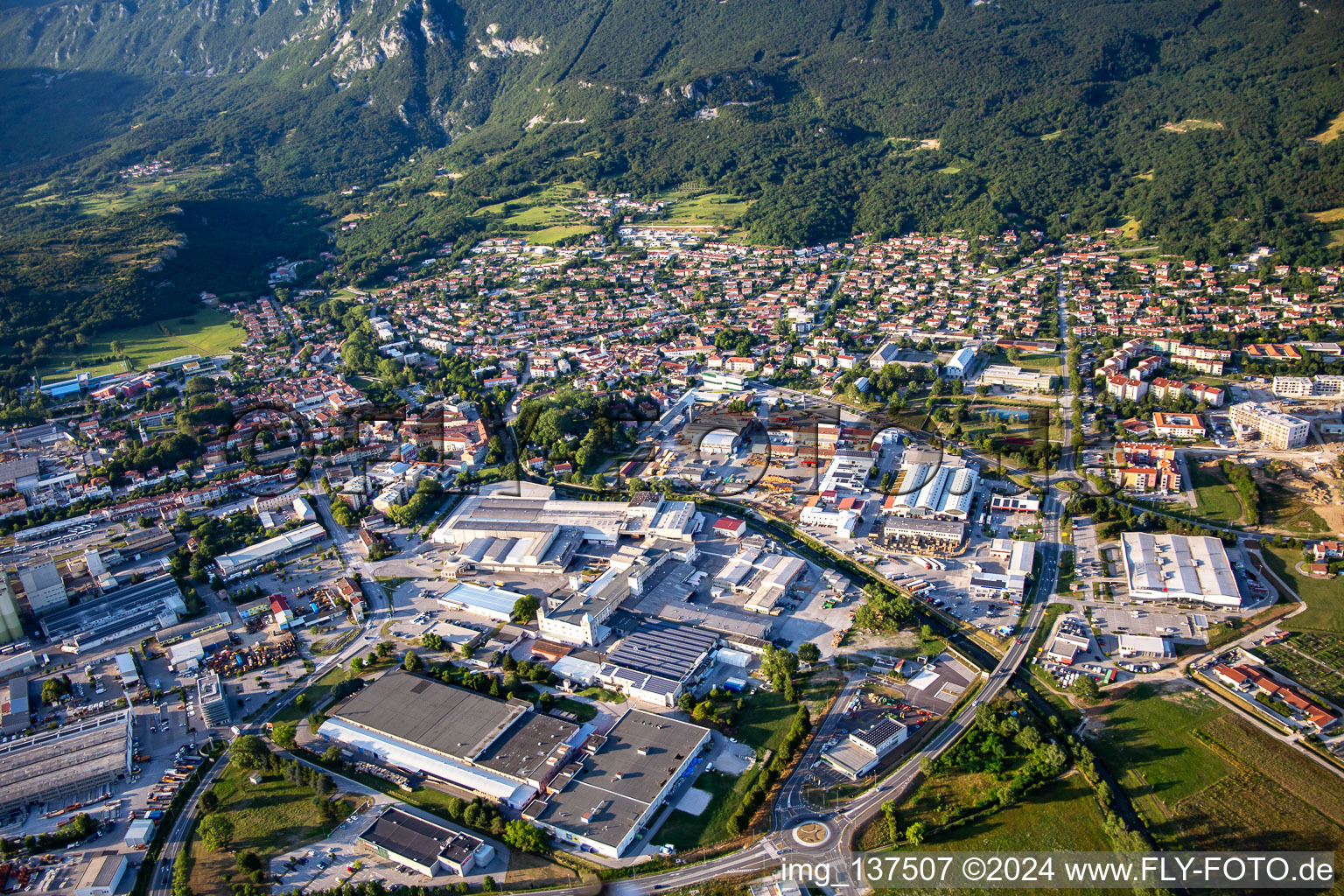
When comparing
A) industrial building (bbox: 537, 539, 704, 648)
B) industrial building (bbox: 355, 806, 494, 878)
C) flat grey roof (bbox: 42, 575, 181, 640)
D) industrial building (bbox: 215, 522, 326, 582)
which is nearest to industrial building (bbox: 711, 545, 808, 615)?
industrial building (bbox: 537, 539, 704, 648)

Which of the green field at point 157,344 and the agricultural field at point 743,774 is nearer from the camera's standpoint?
the agricultural field at point 743,774

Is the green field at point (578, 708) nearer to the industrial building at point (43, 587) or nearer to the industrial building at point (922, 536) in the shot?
the industrial building at point (922, 536)

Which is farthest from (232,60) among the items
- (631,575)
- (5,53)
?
(631,575)

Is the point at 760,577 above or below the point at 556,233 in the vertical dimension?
below

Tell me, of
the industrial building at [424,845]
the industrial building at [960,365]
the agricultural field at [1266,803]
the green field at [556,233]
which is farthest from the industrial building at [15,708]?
the green field at [556,233]

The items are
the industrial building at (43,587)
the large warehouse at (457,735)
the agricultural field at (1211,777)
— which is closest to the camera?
the agricultural field at (1211,777)

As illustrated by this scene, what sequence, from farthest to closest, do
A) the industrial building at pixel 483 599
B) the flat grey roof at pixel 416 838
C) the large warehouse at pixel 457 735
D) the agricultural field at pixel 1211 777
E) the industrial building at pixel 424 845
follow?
the industrial building at pixel 483 599 < the large warehouse at pixel 457 735 < the flat grey roof at pixel 416 838 < the industrial building at pixel 424 845 < the agricultural field at pixel 1211 777

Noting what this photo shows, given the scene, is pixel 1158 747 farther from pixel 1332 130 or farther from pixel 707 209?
pixel 1332 130

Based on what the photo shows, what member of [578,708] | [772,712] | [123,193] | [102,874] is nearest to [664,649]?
[578,708]
